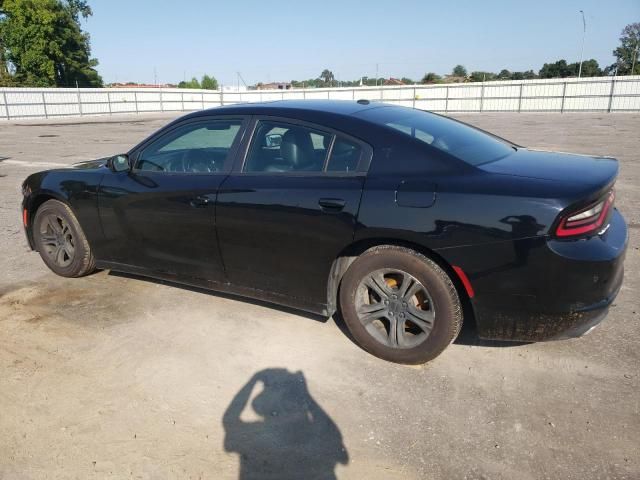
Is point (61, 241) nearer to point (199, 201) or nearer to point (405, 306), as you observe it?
point (199, 201)

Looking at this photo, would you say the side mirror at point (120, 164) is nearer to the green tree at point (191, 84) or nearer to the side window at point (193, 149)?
the side window at point (193, 149)

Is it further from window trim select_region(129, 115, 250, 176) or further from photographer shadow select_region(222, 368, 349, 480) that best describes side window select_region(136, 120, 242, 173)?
photographer shadow select_region(222, 368, 349, 480)

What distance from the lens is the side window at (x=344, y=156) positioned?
3.13 meters

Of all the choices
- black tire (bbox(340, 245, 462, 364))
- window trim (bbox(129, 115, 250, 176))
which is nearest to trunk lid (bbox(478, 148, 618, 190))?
black tire (bbox(340, 245, 462, 364))

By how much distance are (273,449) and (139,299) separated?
224cm

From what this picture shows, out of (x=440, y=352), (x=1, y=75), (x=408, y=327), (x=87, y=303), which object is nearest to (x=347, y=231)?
(x=408, y=327)

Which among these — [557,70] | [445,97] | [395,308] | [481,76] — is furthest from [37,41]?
[557,70]

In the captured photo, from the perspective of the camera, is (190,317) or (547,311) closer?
(547,311)

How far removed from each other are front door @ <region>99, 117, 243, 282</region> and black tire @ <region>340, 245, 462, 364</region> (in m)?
1.07

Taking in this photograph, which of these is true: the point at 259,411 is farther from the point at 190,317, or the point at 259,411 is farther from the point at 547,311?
the point at 547,311

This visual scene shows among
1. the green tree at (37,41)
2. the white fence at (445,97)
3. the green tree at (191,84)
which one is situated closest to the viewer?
the white fence at (445,97)

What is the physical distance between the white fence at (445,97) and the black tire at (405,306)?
27.2 m

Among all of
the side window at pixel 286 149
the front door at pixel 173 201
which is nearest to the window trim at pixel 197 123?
the front door at pixel 173 201

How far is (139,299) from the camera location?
13.7ft
